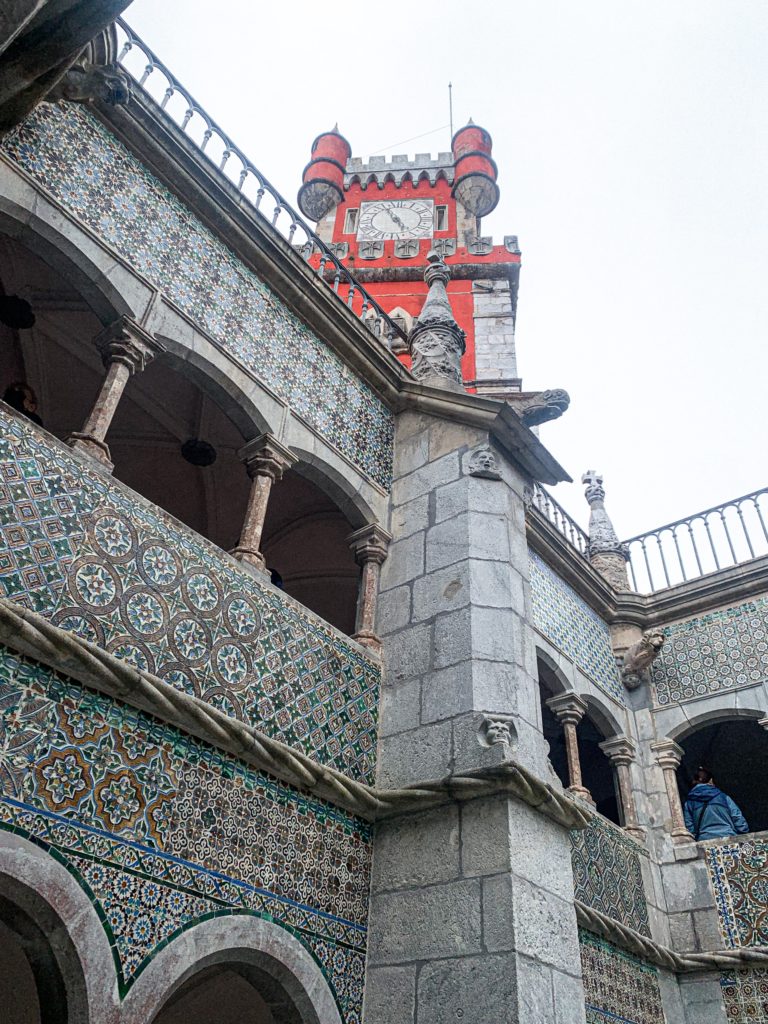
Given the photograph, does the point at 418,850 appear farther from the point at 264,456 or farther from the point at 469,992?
the point at 264,456

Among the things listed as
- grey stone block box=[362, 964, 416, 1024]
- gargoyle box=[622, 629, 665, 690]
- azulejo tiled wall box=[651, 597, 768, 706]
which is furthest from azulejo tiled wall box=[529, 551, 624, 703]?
grey stone block box=[362, 964, 416, 1024]

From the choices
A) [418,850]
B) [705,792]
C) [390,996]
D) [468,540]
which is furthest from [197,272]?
[705,792]

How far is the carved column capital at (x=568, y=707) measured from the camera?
693 centimetres

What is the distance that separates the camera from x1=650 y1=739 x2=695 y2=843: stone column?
6.89 meters

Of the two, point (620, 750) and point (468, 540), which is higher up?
point (620, 750)

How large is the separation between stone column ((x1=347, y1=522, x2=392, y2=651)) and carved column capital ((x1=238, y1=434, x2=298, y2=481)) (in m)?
0.74

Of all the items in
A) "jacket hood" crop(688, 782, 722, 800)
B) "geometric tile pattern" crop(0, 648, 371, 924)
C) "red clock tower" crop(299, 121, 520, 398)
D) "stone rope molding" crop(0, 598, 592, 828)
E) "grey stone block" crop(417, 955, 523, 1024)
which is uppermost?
"red clock tower" crop(299, 121, 520, 398)

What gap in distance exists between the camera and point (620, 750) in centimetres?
736

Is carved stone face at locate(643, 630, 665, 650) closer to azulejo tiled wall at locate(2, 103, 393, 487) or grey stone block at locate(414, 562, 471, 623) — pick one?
azulejo tiled wall at locate(2, 103, 393, 487)

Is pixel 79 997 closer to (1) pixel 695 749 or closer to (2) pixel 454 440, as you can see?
(2) pixel 454 440

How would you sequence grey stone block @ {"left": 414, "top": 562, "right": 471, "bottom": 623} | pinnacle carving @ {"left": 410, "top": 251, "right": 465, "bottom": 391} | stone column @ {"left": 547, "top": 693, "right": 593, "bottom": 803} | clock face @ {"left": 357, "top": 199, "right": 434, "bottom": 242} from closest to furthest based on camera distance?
grey stone block @ {"left": 414, "top": 562, "right": 471, "bottom": 623}, pinnacle carving @ {"left": 410, "top": 251, "right": 465, "bottom": 391}, stone column @ {"left": 547, "top": 693, "right": 593, "bottom": 803}, clock face @ {"left": 357, "top": 199, "right": 434, "bottom": 242}

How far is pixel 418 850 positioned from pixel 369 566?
5.69 ft

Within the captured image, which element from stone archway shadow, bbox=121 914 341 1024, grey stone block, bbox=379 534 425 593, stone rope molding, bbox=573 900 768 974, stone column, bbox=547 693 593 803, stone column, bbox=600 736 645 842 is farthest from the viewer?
stone column, bbox=600 736 645 842

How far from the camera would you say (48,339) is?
6258 mm
